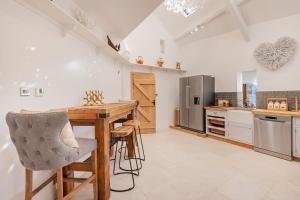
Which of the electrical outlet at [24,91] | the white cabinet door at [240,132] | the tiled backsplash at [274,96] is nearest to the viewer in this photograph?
the electrical outlet at [24,91]

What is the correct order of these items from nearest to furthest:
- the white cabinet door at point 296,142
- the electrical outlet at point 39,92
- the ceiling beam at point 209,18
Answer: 1. the electrical outlet at point 39,92
2. the white cabinet door at point 296,142
3. the ceiling beam at point 209,18

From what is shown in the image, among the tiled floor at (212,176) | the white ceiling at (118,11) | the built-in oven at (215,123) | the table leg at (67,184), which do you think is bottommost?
the tiled floor at (212,176)

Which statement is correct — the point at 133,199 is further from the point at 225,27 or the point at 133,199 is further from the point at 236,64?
the point at 225,27

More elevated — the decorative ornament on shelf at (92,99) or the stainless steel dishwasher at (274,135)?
the decorative ornament on shelf at (92,99)

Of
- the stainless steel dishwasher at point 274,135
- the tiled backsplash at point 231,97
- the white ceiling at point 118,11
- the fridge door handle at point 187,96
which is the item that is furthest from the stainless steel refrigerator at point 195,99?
the white ceiling at point 118,11

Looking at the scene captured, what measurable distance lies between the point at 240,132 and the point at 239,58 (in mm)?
2102

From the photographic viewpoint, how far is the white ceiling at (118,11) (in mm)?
2789

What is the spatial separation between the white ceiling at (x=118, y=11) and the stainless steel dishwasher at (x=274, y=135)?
3078 mm

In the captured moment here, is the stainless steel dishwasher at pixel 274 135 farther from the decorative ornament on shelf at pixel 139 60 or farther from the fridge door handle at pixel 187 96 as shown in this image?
the decorative ornament on shelf at pixel 139 60

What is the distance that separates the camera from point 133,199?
6.99 ft

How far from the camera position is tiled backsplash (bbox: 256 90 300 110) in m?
3.93

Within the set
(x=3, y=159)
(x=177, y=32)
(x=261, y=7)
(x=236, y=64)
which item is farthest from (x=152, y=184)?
(x=177, y=32)

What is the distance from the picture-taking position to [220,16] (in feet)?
16.3

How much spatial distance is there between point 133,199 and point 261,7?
4.84m
